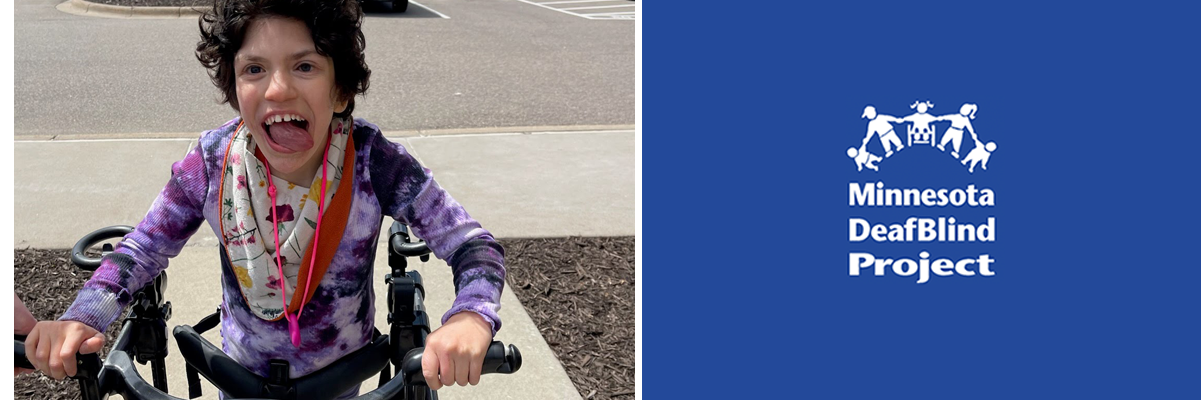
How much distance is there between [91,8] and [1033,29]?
14507 mm

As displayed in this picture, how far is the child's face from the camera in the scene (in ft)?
5.52

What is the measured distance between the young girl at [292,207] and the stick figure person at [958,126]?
4.57ft

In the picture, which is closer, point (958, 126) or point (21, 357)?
point (21, 357)

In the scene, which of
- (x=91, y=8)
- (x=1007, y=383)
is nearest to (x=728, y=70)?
(x=1007, y=383)

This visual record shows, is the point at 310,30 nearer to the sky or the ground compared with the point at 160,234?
nearer to the sky

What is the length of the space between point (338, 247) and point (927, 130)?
1581 mm

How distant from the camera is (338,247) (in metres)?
1.89

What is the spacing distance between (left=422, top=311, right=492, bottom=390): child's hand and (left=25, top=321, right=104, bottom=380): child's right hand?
527mm

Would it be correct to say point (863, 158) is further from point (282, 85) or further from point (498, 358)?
point (282, 85)

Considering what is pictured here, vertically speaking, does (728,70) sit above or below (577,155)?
above

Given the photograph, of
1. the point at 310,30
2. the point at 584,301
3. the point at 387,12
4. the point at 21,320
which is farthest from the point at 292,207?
the point at 387,12

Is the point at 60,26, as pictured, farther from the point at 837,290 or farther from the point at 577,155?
the point at 837,290

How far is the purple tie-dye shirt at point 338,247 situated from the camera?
5.92 ft

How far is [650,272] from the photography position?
9.77 ft
